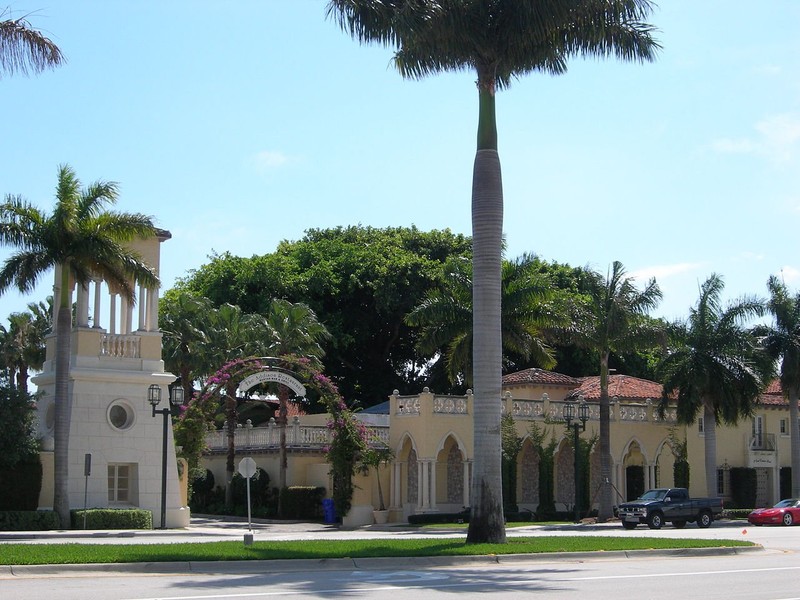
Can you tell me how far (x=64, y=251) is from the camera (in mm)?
33375

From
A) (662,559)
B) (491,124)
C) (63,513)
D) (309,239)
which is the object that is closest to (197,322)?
(309,239)

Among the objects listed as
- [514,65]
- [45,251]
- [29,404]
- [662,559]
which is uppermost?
[514,65]

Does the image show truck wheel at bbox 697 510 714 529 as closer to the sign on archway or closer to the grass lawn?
the sign on archway

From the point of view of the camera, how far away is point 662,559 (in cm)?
2247

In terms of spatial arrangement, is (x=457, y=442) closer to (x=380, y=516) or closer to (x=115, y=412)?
(x=380, y=516)

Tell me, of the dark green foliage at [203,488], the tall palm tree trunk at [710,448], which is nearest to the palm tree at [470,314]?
the tall palm tree trunk at [710,448]

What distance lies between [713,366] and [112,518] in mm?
26310

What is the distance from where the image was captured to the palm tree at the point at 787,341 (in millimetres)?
50500

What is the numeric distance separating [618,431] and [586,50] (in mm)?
28475

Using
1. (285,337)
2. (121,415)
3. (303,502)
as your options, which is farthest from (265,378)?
(303,502)

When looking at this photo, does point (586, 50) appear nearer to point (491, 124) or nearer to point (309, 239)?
→ point (491, 124)

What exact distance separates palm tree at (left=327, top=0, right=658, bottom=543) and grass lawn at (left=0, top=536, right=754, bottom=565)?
1436 millimetres

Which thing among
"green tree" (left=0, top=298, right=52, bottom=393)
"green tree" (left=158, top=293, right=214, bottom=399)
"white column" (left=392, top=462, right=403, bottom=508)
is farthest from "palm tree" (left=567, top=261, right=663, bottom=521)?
"green tree" (left=0, top=298, right=52, bottom=393)

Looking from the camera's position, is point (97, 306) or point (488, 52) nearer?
point (488, 52)
